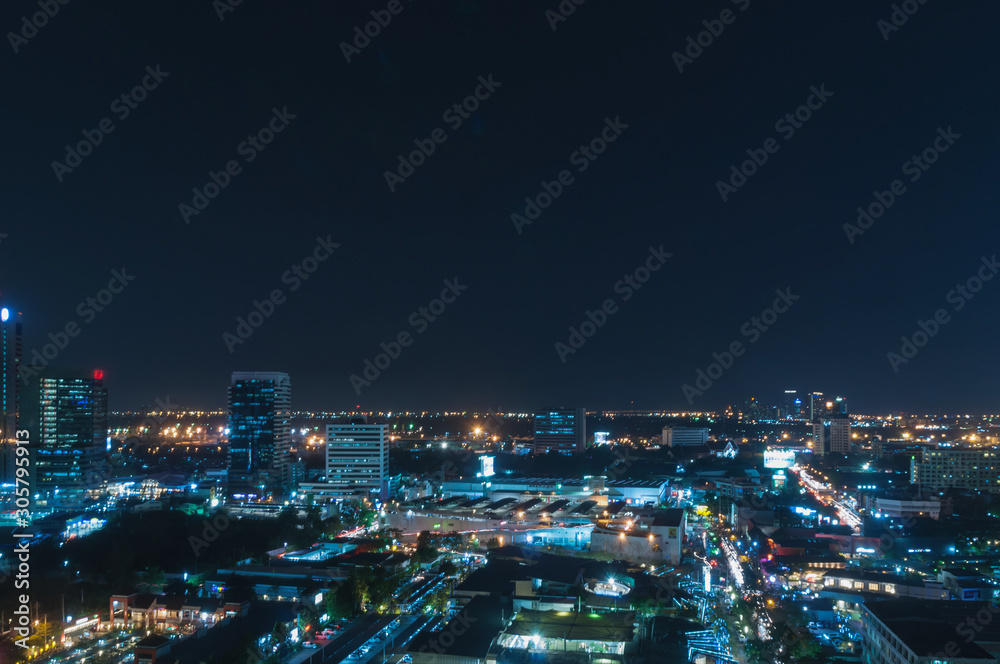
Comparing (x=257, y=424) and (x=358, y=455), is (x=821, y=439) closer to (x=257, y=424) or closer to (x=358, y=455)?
(x=358, y=455)

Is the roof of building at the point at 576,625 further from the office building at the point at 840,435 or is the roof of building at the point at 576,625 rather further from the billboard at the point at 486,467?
the office building at the point at 840,435

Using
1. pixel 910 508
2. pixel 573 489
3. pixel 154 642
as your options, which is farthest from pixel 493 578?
pixel 910 508

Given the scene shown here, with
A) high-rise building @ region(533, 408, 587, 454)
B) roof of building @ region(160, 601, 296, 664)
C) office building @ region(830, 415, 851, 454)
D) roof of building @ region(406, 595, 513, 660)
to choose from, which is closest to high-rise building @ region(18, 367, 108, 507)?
roof of building @ region(160, 601, 296, 664)

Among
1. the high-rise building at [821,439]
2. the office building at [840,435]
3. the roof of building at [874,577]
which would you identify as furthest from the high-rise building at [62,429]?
the office building at [840,435]

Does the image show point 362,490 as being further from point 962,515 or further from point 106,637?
point 962,515

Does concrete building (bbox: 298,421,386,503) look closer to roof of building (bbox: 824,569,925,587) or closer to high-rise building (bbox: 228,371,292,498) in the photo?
high-rise building (bbox: 228,371,292,498)

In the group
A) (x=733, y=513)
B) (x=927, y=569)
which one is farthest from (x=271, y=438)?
(x=927, y=569)
